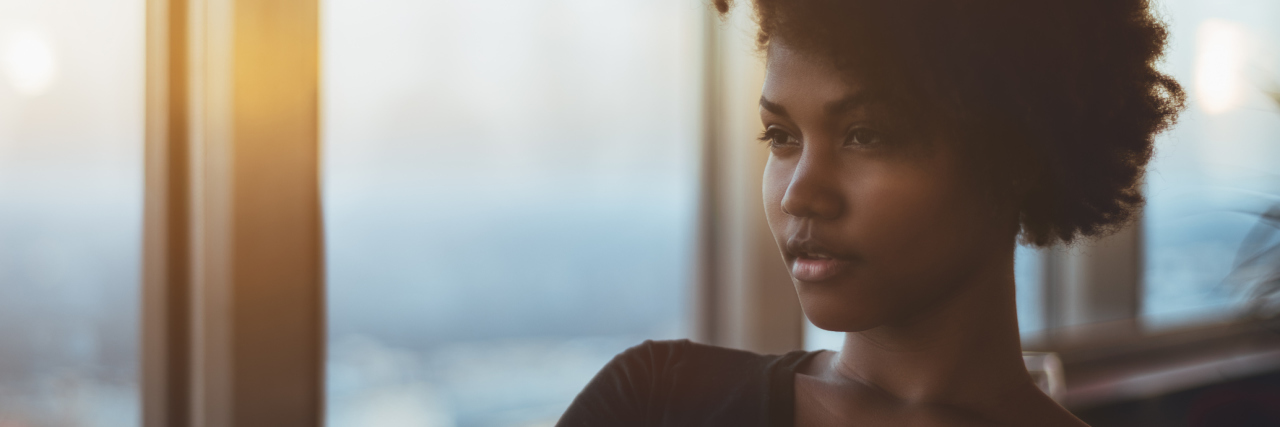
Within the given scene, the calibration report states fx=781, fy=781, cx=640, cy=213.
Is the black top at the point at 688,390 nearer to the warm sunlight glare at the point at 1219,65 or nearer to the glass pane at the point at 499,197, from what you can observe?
the glass pane at the point at 499,197

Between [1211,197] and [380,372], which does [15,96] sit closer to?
[380,372]

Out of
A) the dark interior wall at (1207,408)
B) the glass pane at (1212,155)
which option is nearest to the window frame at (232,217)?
the dark interior wall at (1207,408)

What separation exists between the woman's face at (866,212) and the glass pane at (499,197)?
1016 millimetres

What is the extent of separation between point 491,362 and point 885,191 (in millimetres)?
1237

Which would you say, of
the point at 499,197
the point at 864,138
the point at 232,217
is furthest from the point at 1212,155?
the point at 232,217

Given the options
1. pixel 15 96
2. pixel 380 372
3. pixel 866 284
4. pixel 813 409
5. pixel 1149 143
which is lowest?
pixel 380 372

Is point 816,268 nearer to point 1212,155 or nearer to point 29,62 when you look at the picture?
point 29,62

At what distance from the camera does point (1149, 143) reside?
0.80 meters

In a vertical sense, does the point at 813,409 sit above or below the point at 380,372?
above

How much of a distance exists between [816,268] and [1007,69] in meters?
0.25

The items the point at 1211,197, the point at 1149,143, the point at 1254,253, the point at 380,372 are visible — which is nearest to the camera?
the point at 1149,143

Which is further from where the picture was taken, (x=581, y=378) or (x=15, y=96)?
(x=581, y=378)

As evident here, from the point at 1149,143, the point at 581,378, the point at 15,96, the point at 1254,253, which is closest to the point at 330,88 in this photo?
the point at 15,96

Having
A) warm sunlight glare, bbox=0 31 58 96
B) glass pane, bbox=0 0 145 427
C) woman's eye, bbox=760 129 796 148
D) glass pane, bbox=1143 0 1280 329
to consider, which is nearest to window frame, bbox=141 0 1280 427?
glass pane, bbox=0 0 145 427
